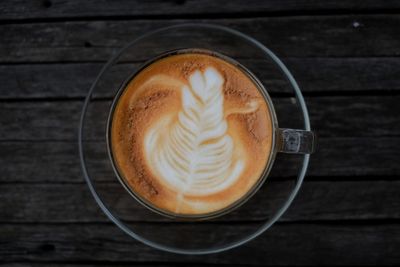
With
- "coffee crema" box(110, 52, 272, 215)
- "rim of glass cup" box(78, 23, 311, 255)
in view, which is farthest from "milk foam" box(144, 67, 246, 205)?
"rim of glass cup" box(78, 23, 311, 255)

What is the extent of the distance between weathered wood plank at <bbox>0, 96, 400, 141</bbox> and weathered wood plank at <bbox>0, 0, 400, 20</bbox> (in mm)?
163

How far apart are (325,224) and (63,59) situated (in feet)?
1.82

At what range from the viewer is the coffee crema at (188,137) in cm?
79

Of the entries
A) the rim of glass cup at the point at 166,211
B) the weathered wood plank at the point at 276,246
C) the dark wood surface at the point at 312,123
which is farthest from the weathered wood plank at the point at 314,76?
the weathered wood plank at the point at 276,246

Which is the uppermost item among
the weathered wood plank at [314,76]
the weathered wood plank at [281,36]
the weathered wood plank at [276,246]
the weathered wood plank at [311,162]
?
the weathered wood plank at [281,36]

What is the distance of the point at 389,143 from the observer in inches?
35.7

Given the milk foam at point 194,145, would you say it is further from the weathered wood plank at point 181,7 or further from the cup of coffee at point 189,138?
the weathered wood plank at point 181,7

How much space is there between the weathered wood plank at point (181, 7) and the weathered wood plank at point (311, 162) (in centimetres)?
24

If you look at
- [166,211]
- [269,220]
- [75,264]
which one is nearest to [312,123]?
[269,220]

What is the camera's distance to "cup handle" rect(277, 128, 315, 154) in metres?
0.78

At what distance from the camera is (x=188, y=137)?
80cm

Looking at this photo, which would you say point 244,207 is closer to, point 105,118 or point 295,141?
point 295,141

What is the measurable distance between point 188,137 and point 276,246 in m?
0.27

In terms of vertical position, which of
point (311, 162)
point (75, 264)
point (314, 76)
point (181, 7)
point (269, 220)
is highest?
point (181, 7)
